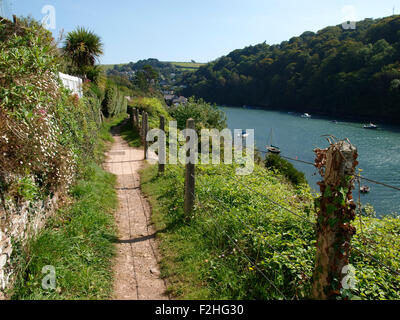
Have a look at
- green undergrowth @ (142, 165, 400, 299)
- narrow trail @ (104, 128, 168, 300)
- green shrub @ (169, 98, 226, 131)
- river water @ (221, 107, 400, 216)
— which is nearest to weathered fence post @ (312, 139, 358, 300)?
green undergrowth @ (142, 165, 400, 299)

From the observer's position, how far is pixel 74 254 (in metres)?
3.76

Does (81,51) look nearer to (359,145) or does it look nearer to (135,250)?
(135,250)

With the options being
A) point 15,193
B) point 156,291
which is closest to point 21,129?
point 15,193

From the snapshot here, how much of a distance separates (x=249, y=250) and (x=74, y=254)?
2.21m

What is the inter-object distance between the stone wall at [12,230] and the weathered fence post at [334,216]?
9.04 feet

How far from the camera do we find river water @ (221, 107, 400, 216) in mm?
19188

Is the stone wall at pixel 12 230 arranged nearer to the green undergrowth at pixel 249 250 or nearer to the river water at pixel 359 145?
the green undergrowth at pixel 249 250

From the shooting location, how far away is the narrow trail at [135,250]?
3581 millimetres

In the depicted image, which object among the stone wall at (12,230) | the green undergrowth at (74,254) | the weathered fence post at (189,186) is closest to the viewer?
the stone wall at (12,230)

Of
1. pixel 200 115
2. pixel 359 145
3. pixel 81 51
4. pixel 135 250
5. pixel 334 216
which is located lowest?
pixel 359 145

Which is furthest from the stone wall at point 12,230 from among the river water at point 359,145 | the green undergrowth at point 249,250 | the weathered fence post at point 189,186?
the river water at point 359,145

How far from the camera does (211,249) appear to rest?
412 cm

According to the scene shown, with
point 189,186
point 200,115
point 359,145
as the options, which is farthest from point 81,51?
point 359,145
